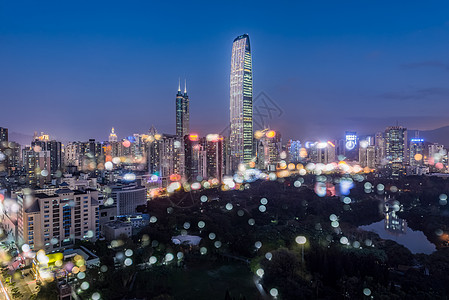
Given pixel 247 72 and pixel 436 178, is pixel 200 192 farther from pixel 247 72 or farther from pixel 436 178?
pixel 436 178

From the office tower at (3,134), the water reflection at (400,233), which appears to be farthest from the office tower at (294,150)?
the office tower at (3,134)

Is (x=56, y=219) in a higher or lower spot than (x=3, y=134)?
lower

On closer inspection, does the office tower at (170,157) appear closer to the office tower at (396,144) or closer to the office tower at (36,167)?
the office tower at (36,167)

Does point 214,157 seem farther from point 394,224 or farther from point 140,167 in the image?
point 394,224

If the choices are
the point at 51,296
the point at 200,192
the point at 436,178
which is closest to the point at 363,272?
→ the point at 51,296

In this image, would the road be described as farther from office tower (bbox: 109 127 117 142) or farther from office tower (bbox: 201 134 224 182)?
office tower (bbox: 109 127 117 142)

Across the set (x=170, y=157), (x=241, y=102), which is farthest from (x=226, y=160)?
(x=170, y=157)
